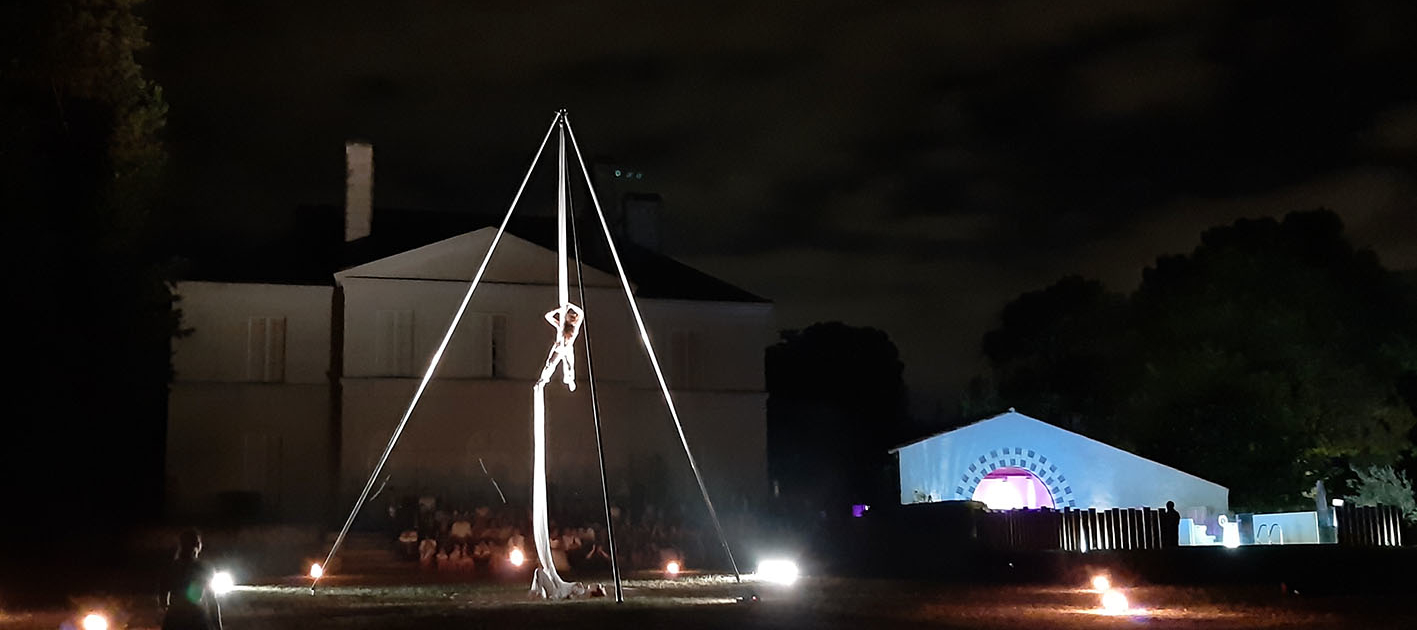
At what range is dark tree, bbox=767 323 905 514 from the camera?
2667 inches

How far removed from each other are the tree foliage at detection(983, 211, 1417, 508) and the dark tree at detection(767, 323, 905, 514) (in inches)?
457

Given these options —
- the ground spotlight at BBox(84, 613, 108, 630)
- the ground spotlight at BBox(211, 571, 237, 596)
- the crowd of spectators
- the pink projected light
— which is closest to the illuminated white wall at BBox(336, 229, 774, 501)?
the crowd of spectators

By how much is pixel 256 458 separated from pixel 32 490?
37.1ft

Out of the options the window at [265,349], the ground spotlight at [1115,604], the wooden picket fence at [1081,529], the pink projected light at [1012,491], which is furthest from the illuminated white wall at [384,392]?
the ground spotlight at [1115,604]

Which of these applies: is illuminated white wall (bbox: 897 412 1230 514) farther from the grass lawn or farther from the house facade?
the grass lawn

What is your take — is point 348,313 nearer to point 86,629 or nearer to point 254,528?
point 254,528

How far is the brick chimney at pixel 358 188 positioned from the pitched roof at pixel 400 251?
436 mm

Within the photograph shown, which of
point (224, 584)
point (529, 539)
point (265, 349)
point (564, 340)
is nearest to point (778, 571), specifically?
point (529, 539)

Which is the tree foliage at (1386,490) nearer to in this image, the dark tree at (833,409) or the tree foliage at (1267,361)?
the tree foliage at (1267,361)

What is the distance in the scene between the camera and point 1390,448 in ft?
Result: 161

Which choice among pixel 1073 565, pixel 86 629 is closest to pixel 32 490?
pixel 86 629

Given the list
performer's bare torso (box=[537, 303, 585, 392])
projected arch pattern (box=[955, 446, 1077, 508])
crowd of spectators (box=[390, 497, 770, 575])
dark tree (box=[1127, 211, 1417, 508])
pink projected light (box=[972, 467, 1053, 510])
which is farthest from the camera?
dark tree (box=[1127, 211, 1417, 508])

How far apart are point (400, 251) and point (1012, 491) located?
58.1 ft

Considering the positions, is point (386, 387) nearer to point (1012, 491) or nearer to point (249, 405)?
point (249, 405)
